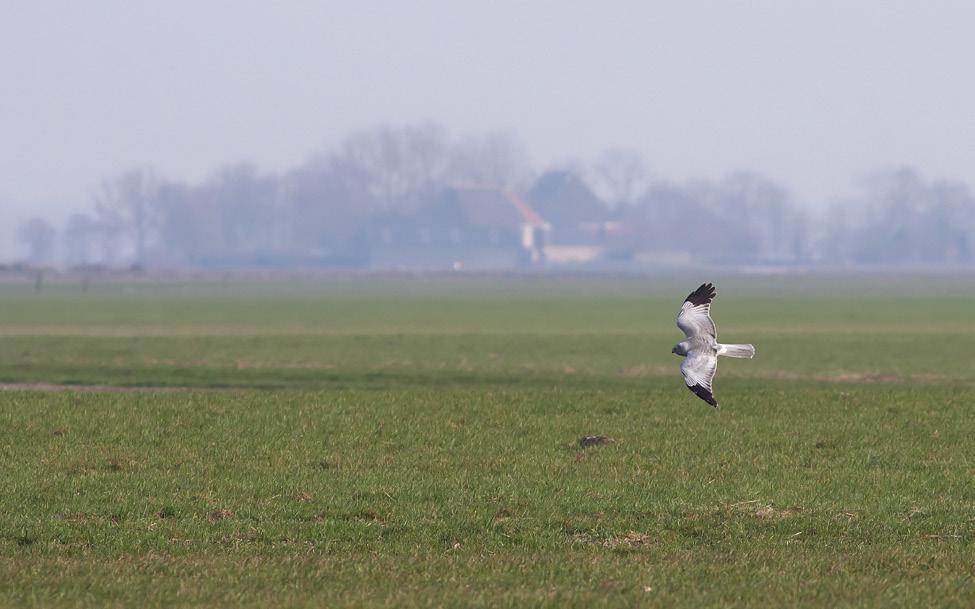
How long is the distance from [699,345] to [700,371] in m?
0.58

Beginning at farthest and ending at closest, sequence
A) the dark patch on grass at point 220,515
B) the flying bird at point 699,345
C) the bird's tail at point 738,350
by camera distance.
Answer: the dark patch on grass at point 220,515
the flying bird at point 699,345
the bird's tail at point 738,350

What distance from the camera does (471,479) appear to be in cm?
2086

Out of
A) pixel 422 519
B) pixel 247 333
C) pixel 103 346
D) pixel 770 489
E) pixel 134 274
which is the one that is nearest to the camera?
pixel 422 519

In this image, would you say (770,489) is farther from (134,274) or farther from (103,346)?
(134,274)

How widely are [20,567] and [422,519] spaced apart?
467cm

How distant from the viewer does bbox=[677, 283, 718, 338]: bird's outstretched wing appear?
1861 centimetres

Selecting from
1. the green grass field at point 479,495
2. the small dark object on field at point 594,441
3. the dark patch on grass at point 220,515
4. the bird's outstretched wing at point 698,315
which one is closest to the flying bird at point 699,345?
the bird's outstretched wing at point 698,315

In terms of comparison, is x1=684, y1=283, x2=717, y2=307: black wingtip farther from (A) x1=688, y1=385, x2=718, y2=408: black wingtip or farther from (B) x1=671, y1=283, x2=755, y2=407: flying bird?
(A) x1=688, y1=385, x2=718, y2=408: black wingtip

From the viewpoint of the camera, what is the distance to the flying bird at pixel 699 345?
702 inches

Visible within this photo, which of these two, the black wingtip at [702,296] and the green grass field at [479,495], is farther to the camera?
the black wingtip at [702,296]

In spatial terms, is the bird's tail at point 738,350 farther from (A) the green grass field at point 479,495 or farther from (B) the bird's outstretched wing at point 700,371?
(A) the green grass field at point 479,495

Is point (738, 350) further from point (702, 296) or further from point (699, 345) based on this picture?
point (702, 296)

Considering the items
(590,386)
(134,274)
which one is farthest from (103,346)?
(134,274)

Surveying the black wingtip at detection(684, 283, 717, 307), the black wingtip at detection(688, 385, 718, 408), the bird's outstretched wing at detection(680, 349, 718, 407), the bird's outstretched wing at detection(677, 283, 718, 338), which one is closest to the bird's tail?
the bird's outstretched wing at detection(680, 349, 718, 407)
